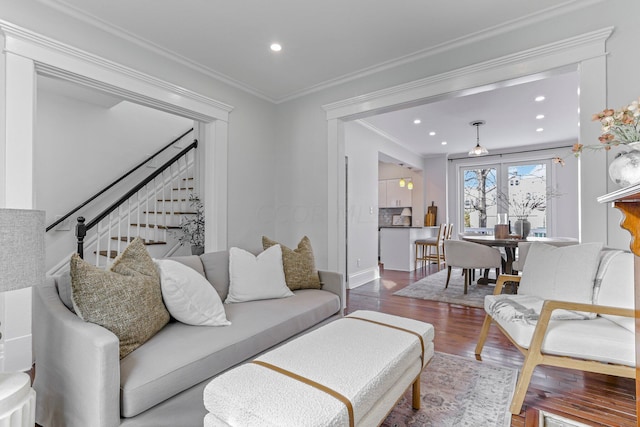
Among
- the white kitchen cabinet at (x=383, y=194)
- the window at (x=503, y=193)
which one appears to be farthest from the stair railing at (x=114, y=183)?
the window at (x=503, y=193)

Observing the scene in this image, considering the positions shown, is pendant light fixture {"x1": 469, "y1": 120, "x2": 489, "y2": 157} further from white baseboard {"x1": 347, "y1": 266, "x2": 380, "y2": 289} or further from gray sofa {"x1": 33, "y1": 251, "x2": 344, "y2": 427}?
gray sofa {"x1": 33, "y1": 251, "x2": 344, "y2": 427}

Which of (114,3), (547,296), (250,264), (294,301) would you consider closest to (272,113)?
(114,3)

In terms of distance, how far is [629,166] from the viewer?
175cm

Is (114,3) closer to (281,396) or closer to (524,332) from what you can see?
(281,396)

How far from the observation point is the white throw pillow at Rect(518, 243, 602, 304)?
6.55 feet

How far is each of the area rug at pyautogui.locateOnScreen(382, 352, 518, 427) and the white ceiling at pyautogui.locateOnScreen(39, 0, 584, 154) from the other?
269 cm

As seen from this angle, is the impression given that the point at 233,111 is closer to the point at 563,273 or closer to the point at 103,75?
the point at 103,75

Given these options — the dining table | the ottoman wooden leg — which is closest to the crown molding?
the ottoman wooden leg

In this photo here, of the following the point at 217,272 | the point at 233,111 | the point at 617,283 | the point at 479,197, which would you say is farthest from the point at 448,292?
the point at 479,197

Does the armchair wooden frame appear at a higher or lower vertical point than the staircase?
lower

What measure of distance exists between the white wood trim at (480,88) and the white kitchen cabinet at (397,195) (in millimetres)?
4818

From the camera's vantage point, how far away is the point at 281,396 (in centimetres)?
107

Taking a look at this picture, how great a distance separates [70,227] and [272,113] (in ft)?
9.95

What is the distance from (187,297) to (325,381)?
1032mm
